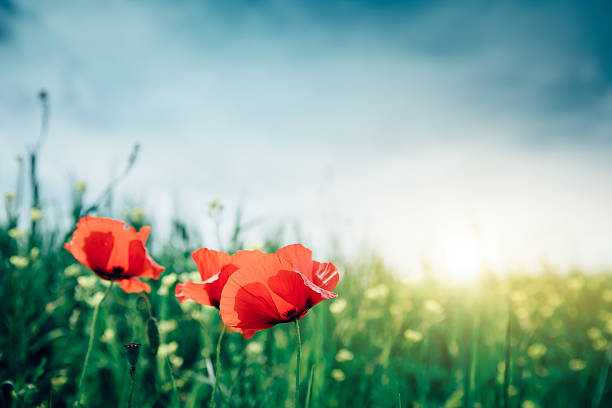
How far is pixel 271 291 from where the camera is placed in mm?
786

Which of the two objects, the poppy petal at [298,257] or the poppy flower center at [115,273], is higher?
the poppy petal at [298,257]

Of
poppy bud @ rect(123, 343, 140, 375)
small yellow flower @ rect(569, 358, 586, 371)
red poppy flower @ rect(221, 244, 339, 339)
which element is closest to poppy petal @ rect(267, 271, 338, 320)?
red poppy flower @ rect(221, 244, 339, 339)

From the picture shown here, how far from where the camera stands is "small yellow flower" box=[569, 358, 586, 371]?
7.82 ft

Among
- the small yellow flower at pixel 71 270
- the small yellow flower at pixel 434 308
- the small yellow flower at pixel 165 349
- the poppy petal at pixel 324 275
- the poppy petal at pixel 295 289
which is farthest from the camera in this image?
the small yellow flower at pixel 71 270

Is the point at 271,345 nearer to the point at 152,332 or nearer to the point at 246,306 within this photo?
the point at 152,332

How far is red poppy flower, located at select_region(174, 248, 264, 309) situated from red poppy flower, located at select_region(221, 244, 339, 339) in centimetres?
3

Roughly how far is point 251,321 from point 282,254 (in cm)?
16

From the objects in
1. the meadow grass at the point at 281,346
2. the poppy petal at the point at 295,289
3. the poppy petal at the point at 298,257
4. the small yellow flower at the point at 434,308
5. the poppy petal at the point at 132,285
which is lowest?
the meadow grass at the point at 281,346

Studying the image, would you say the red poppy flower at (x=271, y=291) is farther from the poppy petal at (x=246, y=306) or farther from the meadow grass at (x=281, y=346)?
the meadow grass at (x=281, y=346)

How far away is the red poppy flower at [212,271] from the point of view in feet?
2.57

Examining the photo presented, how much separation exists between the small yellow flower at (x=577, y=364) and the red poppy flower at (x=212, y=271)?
256cm

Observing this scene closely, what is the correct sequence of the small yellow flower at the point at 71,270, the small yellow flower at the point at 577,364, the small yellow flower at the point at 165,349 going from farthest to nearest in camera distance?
1. the small yellow flower at the point at 577,364
2. the small yellow flower at the point at 71,270
3. the small yellow flower at the point at 165,349

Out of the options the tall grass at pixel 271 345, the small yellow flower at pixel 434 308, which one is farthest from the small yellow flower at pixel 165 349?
the small yellow flower at pixel 434 308

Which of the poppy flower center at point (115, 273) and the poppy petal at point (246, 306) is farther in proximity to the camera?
the poppy flower center at point (115, 273)
